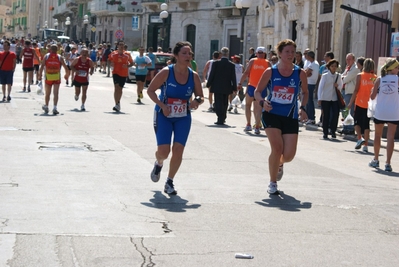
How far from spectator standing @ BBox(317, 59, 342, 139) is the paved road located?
2.27 meters

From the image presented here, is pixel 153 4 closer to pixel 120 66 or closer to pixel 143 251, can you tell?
pixel 120 66

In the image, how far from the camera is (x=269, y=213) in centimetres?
816

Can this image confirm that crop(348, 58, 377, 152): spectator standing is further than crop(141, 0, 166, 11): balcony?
No

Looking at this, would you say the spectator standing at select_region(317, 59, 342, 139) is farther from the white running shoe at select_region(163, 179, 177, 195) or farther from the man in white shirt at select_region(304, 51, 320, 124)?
the white running shoe at select_region(163, 179, 177, 195)

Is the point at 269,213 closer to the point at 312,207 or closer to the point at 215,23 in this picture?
the point at 312,207

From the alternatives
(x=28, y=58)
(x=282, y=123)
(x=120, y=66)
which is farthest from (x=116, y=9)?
(x=282, y=123)

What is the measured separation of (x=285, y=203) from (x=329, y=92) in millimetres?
8498

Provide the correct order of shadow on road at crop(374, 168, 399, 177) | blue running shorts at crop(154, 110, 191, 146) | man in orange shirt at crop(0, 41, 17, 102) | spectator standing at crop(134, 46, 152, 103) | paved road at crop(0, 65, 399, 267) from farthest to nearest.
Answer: spectator standing at crop(134, 46, 152, 103) < man in orange shirt at crop(0, 41, 17, 102) < shadow on road at crop(374, 168, 399, 177) < blue running shorts at crop(154, 110, 191, 146) < paved road at crop(0, 65, 399, 267)

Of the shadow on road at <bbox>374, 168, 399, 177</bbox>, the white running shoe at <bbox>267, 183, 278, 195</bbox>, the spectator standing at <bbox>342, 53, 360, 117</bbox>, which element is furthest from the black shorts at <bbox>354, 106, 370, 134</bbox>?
the white running shoe at <bbox>267, 183, 278, 195</bbox>

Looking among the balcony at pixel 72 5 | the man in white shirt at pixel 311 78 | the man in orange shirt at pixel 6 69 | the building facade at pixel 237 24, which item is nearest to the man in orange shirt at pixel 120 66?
the man in orange shirt at pixel 6 69

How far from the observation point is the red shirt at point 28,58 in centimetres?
2733

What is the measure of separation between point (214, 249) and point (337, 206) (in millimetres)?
2648

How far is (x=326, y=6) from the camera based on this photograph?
32.3 m

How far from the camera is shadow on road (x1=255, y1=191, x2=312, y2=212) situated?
28.1ft
